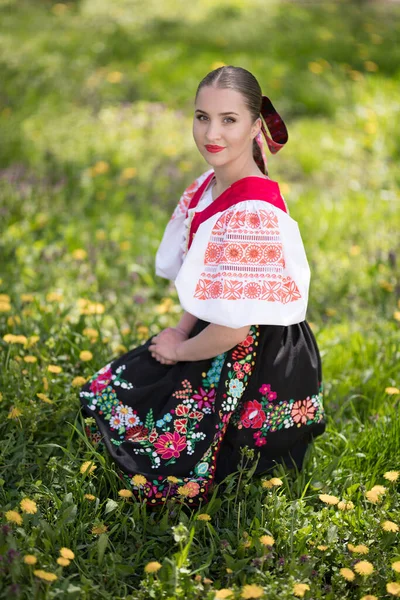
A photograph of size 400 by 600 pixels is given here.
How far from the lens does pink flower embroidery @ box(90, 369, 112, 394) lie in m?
2.22

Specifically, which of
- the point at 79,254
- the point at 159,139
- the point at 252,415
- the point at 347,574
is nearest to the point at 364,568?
the point at 347,574

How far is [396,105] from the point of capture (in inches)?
216

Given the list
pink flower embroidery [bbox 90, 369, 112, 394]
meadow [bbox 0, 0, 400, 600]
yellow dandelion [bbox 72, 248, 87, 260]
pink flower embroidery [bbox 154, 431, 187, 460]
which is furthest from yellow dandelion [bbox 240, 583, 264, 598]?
yellow dandelion [bbox 72, 248, 87, 260]

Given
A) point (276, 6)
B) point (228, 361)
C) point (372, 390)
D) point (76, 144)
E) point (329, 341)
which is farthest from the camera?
point (276, 6)

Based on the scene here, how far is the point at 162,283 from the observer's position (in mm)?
3545

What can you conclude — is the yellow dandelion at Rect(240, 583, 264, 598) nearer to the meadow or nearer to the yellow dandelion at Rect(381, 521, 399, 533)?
the meadow

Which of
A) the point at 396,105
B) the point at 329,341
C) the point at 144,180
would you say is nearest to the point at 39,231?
the point at 144,180

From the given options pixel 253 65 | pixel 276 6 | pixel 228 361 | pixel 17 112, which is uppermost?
pixel 276 6

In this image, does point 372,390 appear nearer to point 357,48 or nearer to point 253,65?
point 253,65

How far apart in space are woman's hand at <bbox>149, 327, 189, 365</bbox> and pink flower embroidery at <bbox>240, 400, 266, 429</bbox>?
0.82ft

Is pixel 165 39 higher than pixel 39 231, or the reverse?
pixel 165 39

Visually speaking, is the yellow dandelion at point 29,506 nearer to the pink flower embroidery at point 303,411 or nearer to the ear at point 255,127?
the pink flower embroidery at point 303,411

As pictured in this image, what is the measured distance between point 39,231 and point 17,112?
5.57 feet

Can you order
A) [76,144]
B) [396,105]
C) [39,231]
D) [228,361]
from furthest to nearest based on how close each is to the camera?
1. [396,105]
2. [76,144]
3. [39,231]
4. [228,361]
